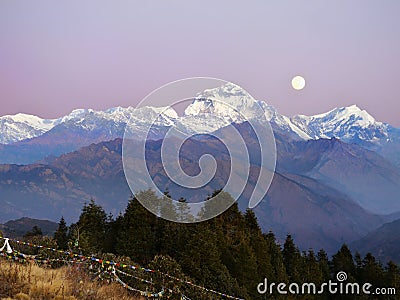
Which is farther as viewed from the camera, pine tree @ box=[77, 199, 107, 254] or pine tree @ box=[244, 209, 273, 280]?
pine tree @ box=[244, 209, 273, 280]

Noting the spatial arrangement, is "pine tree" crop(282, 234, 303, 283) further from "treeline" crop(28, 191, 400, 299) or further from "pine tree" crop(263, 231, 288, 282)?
"pine tree" crop(263, 231, 288, 282)

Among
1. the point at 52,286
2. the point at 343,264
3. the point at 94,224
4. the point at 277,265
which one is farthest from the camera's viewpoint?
the point at 343,264

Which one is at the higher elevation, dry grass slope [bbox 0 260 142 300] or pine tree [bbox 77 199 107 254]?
pine tree [bbox 77 199 107 254]

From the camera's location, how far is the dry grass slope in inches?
543

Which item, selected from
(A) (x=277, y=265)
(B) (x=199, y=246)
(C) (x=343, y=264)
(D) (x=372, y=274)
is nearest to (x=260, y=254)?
(A) (x=277, y=265)

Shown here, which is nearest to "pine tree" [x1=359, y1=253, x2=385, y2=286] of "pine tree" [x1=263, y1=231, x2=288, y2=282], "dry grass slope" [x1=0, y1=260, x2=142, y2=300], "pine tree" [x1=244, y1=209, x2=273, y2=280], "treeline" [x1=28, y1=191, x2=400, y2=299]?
"treeline" [x1=28, y1=191, x2=400, y2=299]

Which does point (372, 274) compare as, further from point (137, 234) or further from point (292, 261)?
point (137, 234)

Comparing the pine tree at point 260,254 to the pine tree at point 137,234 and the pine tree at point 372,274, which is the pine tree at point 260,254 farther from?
the pine tree at point 372,274

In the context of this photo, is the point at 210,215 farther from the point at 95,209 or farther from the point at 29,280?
the point at 29,280

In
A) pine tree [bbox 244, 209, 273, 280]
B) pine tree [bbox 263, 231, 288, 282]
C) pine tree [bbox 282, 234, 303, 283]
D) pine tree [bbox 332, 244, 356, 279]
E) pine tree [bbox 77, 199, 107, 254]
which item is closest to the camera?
pine tree [bbox 77, 199, 107, 254]

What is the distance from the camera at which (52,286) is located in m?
14.6

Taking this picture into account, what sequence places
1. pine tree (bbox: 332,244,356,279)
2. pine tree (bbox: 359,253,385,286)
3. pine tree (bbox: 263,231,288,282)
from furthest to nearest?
pine tree (bbox: 332,244,356,279), pine tree (bbox: 359,253,385,286), pine tree (bbox: 263,231,288,282)

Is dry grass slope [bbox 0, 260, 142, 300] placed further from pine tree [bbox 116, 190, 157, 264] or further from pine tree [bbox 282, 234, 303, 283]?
pine tree [bbox 282, 234, 303, 283]

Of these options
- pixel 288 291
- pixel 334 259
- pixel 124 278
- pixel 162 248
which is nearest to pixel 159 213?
pixel 162 248
